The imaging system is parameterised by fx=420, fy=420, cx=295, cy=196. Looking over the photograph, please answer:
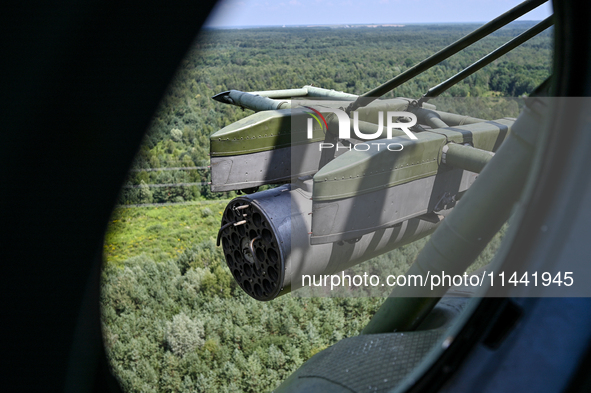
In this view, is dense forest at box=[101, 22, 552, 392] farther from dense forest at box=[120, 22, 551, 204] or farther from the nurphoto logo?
the nurphoto logo

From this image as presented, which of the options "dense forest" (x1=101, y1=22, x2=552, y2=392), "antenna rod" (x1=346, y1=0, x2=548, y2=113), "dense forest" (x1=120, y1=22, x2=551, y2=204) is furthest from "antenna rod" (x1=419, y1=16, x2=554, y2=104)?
"dense forest" (x1=120, y1=22, x2=551, y2=204)

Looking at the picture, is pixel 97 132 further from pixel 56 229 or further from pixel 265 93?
pixel 265 93

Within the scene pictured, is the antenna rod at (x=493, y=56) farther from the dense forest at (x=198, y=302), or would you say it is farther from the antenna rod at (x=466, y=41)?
the dense forest at (x=198, y=302)

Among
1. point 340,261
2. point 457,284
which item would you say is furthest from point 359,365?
point 340,261

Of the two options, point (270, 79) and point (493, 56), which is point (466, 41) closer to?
point (493, 56)

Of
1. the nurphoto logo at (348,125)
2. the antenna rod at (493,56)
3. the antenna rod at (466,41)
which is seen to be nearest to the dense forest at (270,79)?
the nurphoto logo at (348,125)

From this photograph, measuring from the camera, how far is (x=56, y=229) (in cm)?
125

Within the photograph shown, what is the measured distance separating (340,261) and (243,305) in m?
12.5

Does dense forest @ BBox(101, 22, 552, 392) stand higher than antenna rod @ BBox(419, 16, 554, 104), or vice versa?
antenna rod @ BBox(419, 16, 554, 104)

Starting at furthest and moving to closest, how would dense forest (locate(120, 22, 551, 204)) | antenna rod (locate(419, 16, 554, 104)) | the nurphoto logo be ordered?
dense forest (locate(120, 22, 551, 204)) < the nurphoto logo < antenna rod (locate(419, 16, 554, 104))

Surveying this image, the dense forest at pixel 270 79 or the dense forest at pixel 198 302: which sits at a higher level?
the dense forest at pixel 270 79

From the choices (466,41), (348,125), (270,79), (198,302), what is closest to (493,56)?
(466,41)

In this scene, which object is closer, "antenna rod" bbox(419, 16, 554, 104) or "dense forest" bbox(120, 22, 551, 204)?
"antenna rod" bbox(419, 16, 554, 104)

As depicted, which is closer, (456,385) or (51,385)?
(456,385)
